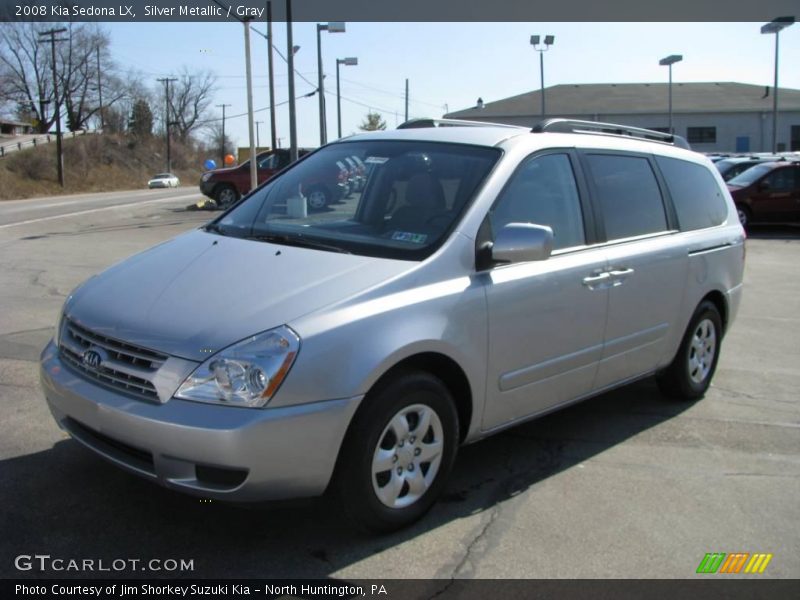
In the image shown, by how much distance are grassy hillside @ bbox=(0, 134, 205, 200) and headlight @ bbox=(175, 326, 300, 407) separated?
191ft

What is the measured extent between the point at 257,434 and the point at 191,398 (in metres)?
0.30

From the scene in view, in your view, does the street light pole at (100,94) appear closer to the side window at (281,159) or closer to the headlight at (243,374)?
the side window at (281,159)

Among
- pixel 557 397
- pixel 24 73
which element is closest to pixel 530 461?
pixel 557 397

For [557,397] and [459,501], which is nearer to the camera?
[459,501]

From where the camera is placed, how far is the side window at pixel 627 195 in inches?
183

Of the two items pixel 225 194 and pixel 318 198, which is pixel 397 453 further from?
pixel 225 194

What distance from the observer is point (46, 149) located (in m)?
67.9

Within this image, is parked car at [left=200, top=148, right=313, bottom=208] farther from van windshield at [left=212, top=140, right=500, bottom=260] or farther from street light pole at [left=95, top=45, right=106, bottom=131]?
street light pole at [left=95, top=45, right=106, bottom=131]

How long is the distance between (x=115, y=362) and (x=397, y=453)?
50.0 inches

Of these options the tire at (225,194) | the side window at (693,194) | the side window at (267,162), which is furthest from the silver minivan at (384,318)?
the tire at (225,194)

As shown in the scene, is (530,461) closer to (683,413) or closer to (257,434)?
(683,413)

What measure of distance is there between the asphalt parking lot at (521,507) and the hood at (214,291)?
763mm

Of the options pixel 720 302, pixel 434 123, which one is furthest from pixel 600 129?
pixel 720 302

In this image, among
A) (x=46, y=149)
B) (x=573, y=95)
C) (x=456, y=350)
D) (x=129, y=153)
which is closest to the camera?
(x=456, y=350)
